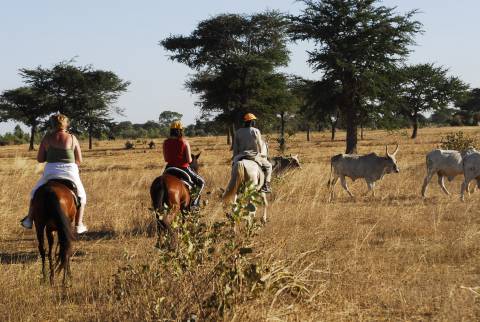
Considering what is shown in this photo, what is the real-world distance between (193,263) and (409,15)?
3027 centimetres

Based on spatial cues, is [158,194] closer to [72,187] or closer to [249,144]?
[72,187]

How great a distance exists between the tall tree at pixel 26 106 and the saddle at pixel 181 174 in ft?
150

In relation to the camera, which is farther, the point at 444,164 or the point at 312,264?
the point at 444,164

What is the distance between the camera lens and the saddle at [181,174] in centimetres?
1012

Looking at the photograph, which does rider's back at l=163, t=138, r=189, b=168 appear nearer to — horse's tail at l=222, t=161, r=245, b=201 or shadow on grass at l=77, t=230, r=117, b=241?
horse's tail at l=222, t=161, r=245, b=201

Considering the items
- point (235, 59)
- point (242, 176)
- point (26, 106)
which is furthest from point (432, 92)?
point (242, 176)

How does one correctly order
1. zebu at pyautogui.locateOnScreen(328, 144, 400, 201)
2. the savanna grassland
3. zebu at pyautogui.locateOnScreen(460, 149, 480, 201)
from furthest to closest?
zebu at pyautogui.locateOnScreen(328, 144, 400, 201)
zebu at pyautogui.locateOnScreen(460, 149, 480, 201)
the savanna grassland

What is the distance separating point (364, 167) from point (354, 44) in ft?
54.4

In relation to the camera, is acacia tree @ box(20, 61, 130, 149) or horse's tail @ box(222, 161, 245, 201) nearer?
horse's tail @ box(222, 161, 245, 201)

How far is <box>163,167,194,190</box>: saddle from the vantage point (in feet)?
33.2

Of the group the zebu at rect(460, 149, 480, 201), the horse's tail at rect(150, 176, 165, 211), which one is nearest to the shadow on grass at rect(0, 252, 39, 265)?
the horse's tail at rect(150, 176, 165, 211)

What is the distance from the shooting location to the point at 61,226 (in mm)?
7371

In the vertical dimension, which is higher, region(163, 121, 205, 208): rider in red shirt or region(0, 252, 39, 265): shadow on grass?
region(163, 121, 205, 208): rider in red shirt

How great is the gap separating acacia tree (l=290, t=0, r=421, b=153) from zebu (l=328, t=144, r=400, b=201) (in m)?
15.1
